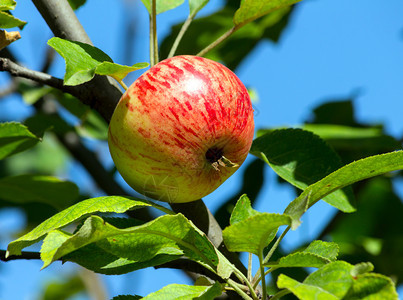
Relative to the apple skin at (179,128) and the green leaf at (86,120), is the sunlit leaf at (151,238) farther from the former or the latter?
the green leaf at (86,120)

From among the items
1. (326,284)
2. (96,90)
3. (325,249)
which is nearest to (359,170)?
(325,249)

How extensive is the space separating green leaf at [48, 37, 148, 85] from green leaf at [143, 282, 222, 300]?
39 cm

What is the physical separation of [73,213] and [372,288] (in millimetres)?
499

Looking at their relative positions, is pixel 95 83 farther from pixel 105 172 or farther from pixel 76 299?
pixel 76 299

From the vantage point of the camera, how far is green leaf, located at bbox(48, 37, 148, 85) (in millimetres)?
1009

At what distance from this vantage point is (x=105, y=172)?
6.07 feet

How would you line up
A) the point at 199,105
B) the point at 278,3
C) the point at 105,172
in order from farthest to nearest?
the point at 105,172 → the point at 278,3 → the point at 199,105

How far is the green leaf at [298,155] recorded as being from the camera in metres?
1.35

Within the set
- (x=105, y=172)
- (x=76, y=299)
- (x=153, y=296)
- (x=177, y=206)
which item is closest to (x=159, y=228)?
(x=153, y=296)

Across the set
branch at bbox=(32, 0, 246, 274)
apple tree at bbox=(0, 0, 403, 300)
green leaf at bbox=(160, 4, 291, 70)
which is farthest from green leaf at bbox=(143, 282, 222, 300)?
green leaf at bbox=(160, 4, 291, 70)

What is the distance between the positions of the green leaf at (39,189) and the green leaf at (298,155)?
615 mm

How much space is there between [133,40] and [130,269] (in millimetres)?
1532

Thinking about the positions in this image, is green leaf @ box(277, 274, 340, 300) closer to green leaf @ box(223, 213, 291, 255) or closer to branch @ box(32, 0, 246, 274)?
green leaf @ box(223, 213, 291, 255)

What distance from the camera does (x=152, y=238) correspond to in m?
1.03
